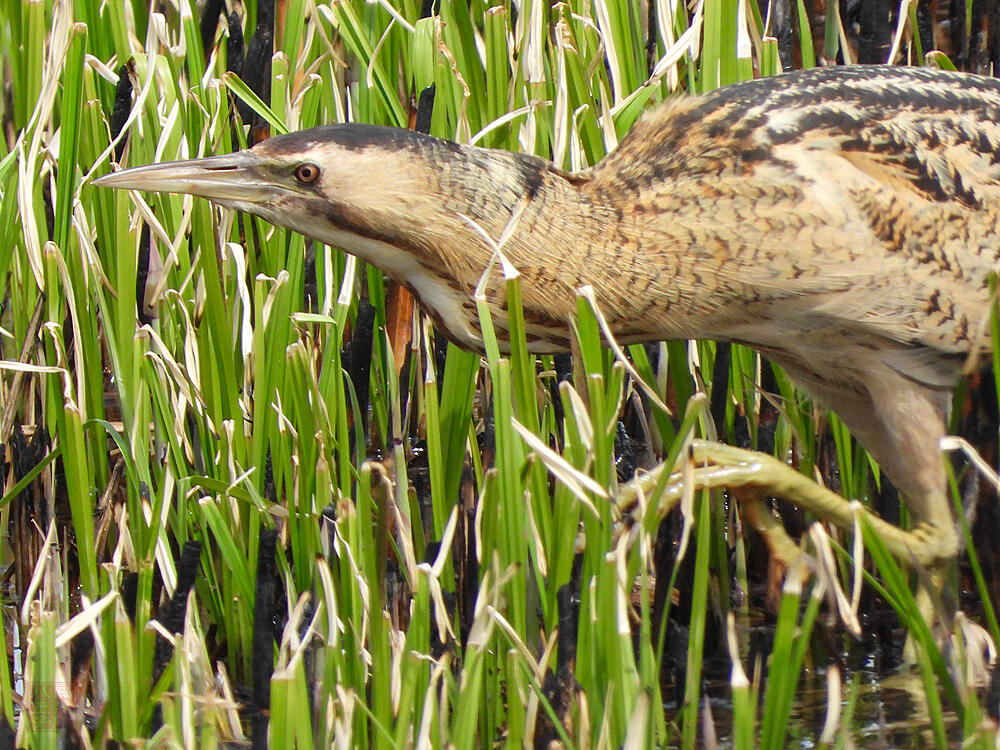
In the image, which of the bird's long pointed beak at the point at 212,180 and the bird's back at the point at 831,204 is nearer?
the bird's long pointed beak at the point at 212,180

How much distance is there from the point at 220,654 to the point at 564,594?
25.9 inches

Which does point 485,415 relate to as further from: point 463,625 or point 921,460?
point 921,460

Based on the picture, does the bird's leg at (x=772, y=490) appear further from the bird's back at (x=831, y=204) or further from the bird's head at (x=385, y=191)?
the bird's head at (x=385, y=191)

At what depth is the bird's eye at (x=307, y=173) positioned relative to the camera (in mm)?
1644

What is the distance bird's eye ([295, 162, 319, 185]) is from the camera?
1.64 metres

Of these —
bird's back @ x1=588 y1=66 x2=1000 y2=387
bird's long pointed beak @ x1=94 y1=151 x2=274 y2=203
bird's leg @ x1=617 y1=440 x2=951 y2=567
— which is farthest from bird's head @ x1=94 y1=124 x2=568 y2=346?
bird's leg @ x1=617 y1=440 x2=951 y2=567

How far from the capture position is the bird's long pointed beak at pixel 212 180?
5.40ft

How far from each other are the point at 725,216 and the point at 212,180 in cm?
57

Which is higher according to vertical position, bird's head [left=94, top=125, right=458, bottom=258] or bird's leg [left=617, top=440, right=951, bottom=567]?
bird's head [left=94, top=125, right=458, bottom=258]

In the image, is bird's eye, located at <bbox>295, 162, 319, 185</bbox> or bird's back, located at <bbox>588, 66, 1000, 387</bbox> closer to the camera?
bird's eye, located at <bbox>295, 162, 319, 185</bbox>

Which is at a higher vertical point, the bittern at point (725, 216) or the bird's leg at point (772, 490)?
the bittern at point (725, 216)

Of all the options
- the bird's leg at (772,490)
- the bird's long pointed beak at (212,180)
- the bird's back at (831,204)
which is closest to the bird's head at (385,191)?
the bird's long pointed beak at (212,180)

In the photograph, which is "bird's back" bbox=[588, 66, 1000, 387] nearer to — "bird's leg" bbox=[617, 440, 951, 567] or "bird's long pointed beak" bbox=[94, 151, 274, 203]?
"bird's leg" bbox=[617, 440, 951, 567]

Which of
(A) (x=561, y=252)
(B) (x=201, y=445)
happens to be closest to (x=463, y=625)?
(B) (x=201, y=445)
